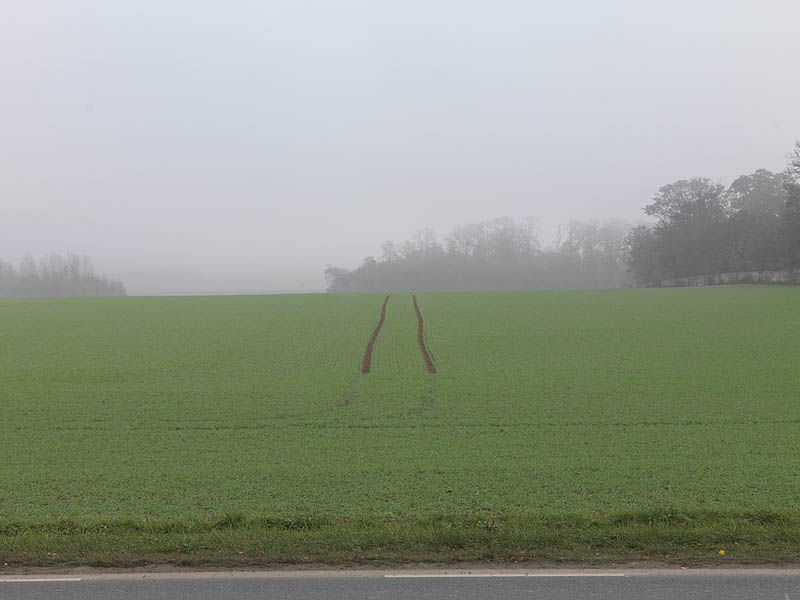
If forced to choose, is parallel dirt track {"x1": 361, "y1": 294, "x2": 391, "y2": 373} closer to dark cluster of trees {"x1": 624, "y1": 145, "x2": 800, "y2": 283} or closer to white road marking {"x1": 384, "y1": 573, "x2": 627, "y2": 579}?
white road marking {"x1": 384, "y1": 573, "x2": 627, "y2": 579}

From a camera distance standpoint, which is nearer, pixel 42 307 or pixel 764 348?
pixel 764 348

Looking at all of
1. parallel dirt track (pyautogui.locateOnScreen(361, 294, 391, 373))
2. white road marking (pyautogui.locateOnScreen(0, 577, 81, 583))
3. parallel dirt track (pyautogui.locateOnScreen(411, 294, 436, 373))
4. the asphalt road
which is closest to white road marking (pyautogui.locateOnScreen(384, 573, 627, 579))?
the asphalt road

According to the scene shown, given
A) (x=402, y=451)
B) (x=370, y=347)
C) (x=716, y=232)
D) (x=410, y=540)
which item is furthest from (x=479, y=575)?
(x=716, y=232)

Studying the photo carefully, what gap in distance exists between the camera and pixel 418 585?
20.4 ft

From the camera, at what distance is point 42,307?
49.7 metres

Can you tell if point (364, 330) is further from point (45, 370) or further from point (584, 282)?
point (584, 282)

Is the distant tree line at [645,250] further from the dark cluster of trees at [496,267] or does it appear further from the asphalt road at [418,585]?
the asphalt road at [418,585]

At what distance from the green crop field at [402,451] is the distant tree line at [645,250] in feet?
158

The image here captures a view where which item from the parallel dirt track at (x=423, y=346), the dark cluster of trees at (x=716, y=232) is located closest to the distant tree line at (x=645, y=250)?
the dark cluster of trees at (x=716, y=232)

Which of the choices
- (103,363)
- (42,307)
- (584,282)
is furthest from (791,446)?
(584,282)

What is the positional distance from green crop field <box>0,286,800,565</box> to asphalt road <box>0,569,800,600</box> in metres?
0.42

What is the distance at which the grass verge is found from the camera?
22.4 ft

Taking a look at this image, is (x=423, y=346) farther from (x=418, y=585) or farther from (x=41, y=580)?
(x=41, y=580)

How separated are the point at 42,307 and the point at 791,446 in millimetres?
53536
